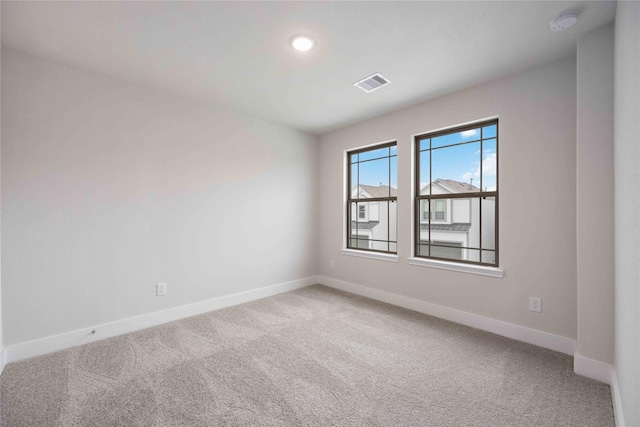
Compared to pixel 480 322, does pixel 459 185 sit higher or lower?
higher

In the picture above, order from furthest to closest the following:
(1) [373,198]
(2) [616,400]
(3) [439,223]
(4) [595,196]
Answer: (1) [373,198] < (3) [439,223] < (4) [595,196] < (2) [616,400]

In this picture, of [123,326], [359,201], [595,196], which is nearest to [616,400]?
[595,196]

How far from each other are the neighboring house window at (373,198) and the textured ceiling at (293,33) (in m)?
1.13

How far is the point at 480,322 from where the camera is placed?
277 centimetres

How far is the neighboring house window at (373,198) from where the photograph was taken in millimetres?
3819

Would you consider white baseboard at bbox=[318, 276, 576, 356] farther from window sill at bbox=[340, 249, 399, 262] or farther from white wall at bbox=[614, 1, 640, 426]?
white wall at bbox=[614, 1, 640, 426]

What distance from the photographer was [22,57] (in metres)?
2.23

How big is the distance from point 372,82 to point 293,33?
104cm

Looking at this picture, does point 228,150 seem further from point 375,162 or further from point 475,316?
point 475,316

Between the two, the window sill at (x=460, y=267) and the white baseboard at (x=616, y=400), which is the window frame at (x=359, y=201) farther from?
the white baseboard at (x=616, y=400)

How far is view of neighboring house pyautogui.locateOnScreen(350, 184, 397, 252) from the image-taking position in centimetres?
389

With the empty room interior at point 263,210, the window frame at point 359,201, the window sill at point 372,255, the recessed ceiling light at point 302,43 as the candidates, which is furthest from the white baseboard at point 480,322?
the recessed ceiling light at point 302,43

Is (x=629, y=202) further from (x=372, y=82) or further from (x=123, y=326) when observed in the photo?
(x=123, y=326)

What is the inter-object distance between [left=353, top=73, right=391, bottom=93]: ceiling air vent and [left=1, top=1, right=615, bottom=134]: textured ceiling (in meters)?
0.07
